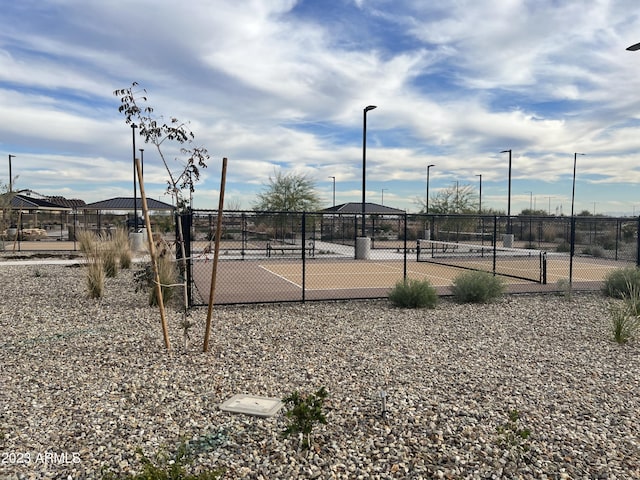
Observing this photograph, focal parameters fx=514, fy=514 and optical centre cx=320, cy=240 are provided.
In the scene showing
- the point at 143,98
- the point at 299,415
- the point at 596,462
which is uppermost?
the point at 143,98

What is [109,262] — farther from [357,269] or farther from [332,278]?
[357,269]

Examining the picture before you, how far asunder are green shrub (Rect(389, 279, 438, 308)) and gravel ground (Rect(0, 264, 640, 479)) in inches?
36.9

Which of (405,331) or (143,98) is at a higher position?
(143,98)

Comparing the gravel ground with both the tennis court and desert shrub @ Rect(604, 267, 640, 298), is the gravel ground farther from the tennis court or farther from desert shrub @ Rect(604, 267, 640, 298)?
desert shrub @ Rect(604, 267, 640, 298)

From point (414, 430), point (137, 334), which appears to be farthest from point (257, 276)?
point (414, 430)

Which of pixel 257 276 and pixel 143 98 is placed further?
pixel 257 276

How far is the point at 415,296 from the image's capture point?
34.8 ft

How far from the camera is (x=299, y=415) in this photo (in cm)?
412

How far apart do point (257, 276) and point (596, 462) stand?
1320cm

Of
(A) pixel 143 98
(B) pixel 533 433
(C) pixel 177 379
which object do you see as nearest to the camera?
(B) pixel 533 433

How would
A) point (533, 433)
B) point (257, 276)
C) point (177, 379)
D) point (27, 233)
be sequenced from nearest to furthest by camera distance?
1. point (533, 433)
2. point (177, 379)
3. point (257, 276)
4. point (27, 233)

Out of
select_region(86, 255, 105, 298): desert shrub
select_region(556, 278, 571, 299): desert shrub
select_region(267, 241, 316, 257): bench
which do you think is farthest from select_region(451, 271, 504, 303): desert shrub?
select_region(267, 241, 316, 257): bench

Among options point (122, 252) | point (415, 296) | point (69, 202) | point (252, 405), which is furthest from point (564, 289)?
point (69, 202)

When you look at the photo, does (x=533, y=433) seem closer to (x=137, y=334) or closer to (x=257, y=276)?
(x=137, y=334)
